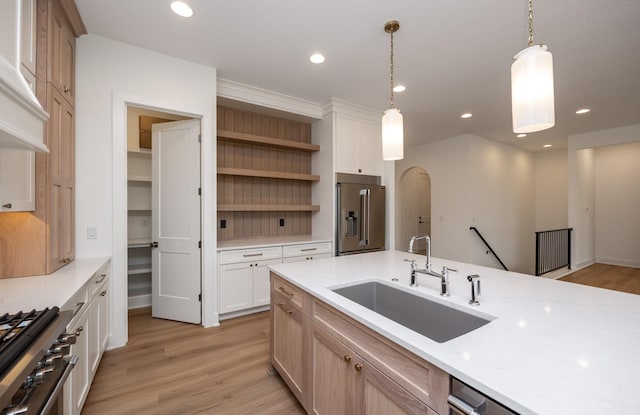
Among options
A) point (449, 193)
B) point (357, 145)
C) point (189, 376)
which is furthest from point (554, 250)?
point (189, 376)

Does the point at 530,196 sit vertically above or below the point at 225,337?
above

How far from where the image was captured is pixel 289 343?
182 cm

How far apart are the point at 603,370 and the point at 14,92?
2196mm

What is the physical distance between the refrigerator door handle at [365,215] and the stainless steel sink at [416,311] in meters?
2.31

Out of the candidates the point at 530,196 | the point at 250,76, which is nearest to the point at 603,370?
the point at 250,76

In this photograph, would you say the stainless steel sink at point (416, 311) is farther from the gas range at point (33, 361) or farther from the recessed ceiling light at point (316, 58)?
the recessed ceiling light at point (316, 58)

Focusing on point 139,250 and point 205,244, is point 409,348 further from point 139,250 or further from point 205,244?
point 139,250

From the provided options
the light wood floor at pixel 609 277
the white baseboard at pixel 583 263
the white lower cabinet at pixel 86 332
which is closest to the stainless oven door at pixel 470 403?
the white lower cabinet at pixel 86 332

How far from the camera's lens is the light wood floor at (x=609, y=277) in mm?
4598

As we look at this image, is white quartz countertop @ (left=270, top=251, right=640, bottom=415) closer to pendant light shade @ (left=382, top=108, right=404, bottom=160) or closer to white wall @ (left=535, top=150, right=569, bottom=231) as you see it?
pendant light shade @ (left=382, top=108, right=404, bottom=160)

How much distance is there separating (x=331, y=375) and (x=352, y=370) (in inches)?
7.8

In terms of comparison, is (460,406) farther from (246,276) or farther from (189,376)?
(246,276)

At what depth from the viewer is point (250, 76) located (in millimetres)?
3160

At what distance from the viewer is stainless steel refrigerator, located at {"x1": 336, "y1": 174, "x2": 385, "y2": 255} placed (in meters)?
3.89
